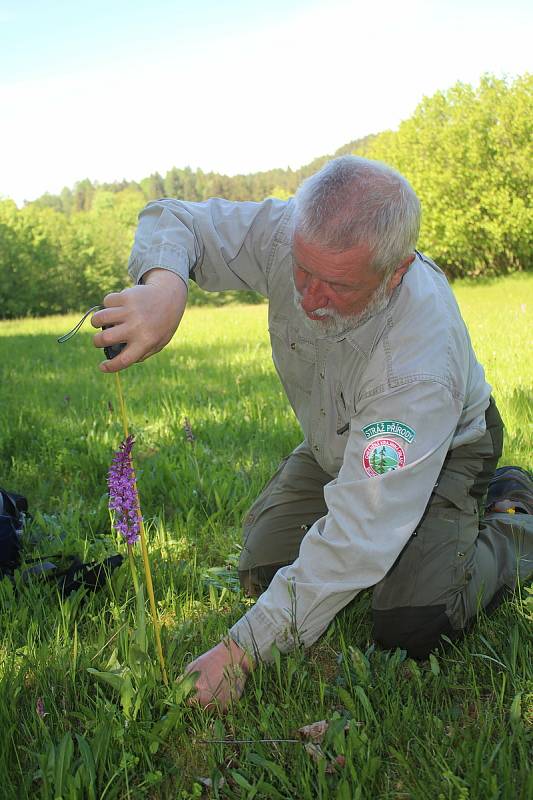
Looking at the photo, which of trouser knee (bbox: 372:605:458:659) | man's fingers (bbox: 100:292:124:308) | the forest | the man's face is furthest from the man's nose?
the forest

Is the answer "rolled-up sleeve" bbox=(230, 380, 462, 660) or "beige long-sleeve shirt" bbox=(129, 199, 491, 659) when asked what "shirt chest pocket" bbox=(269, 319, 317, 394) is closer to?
"beige long-sleeve shirt" bbox=(129, 199, 491, 659)

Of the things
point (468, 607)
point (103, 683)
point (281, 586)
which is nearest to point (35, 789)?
point (103, 683)

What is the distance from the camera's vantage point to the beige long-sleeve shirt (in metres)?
2.27

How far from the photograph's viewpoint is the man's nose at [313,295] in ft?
7.83

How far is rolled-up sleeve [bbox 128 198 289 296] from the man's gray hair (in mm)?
726

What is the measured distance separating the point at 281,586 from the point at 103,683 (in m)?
0.66

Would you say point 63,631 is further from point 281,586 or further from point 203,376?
point 203,376

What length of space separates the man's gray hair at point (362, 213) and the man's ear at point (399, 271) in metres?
0.04

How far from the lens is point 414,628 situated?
256 cm

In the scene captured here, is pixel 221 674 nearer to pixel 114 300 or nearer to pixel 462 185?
pixel 114 300

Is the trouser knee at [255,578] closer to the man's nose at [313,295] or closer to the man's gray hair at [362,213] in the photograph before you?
the man's nose at [313,295]

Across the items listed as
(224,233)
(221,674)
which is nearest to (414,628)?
(221,674)

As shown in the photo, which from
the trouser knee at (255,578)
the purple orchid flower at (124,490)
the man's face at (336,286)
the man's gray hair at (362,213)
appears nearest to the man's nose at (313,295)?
the man's face at (336,286)

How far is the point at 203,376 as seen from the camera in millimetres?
8422
